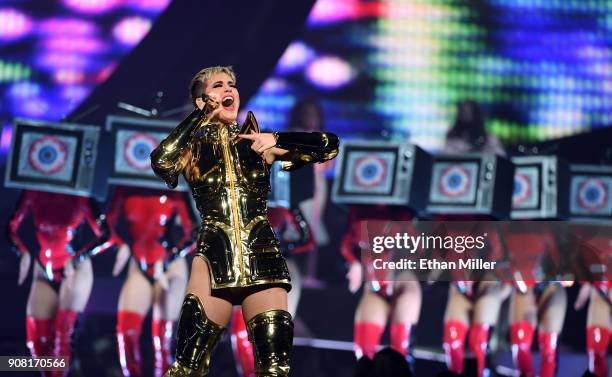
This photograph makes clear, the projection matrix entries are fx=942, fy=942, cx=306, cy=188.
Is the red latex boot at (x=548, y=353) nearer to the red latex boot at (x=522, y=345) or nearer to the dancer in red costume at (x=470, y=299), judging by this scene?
the red latex boot at (x=522, y=345)

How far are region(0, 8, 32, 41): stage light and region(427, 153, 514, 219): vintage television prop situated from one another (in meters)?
2.97

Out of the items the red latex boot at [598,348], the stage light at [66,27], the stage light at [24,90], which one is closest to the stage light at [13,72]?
the stage light at [24,90]

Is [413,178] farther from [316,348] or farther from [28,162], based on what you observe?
[28,162]

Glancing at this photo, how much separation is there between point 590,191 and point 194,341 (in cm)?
428

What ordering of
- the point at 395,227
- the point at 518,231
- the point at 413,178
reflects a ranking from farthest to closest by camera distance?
the point at 413,178 → the point at 518,231 → the point at 395,227

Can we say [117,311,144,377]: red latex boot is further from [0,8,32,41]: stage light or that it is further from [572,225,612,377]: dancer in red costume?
[572,225,612,377]: dancer in red costume

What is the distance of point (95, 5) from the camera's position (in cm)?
648

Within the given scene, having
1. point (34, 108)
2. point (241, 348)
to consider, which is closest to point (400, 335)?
point (241, 348)

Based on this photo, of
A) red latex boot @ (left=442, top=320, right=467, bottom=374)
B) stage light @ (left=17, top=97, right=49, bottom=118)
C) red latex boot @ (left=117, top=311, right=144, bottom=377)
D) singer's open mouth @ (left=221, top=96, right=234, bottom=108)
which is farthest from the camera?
red latex boot @ (left=442, top=320, right=467, bottom=374)

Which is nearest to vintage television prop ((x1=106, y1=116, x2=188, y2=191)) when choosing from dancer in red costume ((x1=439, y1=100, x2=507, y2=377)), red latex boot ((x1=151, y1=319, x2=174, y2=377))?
red latex boot ((x1=151, y1=319, x2=174, y2=377))

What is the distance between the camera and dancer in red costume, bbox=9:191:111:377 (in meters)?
6.12

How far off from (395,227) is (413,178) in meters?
0.93

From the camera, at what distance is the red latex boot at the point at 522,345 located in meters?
6.39

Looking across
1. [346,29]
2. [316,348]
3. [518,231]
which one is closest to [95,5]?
[346,29]
